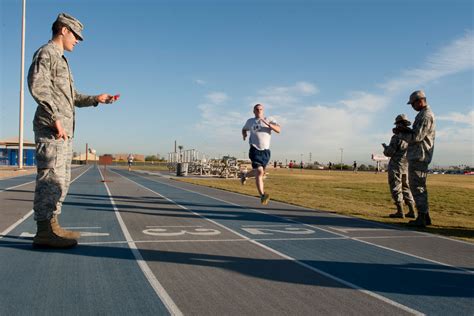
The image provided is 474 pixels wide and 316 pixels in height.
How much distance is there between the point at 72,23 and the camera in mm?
5414

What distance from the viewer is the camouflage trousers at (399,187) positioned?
10.2 meters

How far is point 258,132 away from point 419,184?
3.35 metres

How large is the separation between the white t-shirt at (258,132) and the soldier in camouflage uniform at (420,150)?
2791 millimetres

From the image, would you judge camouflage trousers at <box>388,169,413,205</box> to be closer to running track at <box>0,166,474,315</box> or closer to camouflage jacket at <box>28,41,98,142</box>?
running track at <box>0,166,474,315</box>

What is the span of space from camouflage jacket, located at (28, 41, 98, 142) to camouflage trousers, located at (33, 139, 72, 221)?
13cm

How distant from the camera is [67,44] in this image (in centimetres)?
546

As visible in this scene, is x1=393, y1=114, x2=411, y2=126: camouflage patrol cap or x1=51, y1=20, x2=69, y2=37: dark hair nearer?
x1=51, y1=20, x2=69, y2=37: dark hair

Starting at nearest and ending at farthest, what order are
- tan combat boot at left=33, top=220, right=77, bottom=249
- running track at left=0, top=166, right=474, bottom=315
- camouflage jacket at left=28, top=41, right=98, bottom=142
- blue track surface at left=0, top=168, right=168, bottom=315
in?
blue track surface at left=0, top=168, right=168, bottom=315
running track at left=0, top=166, right=474, bottom=315
camouflage jacket at left=28, top=41, right=98, bottom=142
tan combat boot at left=33, top=220, right=77, bottom=249

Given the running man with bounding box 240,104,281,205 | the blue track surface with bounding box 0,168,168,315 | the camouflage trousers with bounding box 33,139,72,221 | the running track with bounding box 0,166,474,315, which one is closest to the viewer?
the blue track surface with bounding box 0,168,168,315

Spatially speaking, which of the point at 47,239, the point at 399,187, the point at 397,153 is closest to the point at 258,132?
the point at 397,153

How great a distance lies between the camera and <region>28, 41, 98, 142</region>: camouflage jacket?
4.93 metres

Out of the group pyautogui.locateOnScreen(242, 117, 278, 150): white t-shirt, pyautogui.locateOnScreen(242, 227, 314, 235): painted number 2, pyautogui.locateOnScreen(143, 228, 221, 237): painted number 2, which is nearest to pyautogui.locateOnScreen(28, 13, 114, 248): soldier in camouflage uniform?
pyautogui.locateOnScreen(143, 228, 221, 237): painted number 2

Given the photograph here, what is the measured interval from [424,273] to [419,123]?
15.1 ft

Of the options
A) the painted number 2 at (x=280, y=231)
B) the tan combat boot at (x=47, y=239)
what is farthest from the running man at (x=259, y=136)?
the tan combat boot at (x=47, y=239)
